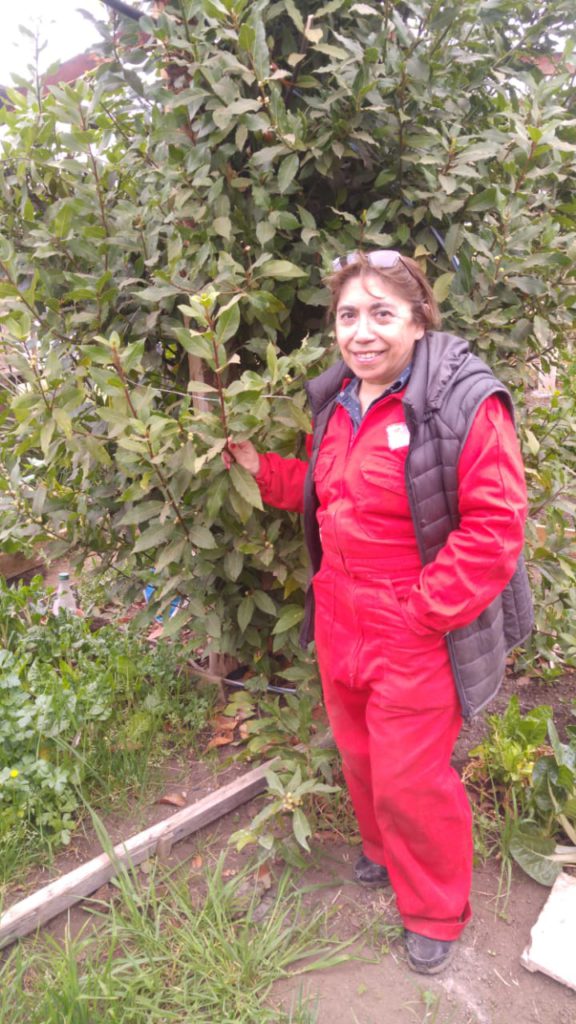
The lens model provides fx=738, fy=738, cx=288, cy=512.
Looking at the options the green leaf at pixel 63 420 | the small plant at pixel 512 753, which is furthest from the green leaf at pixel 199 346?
the small plant at pixel 512 753

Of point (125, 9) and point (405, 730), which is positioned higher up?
point (125, 9)

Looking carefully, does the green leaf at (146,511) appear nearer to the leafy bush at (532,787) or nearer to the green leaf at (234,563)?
the green leaf at (234,563)

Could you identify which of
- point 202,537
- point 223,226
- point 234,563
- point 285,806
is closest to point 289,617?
point 234,563

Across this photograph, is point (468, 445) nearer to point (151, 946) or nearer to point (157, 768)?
point (151, 946)

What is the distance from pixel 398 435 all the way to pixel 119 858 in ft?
5.36

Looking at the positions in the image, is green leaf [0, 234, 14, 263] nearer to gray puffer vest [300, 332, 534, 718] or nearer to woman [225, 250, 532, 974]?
woman [225, 250, 532, 974]

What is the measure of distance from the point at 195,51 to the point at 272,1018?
2.67 m

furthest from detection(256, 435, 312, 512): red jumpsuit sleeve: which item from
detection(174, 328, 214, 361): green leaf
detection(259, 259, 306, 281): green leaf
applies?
detection(259, 259, 306, 281): green leaf

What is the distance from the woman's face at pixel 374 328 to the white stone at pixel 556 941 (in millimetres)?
1659

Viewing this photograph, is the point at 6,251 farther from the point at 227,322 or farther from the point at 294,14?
the point at 294,14

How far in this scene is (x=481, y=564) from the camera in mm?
→ 1661

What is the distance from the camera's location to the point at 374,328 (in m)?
1.80

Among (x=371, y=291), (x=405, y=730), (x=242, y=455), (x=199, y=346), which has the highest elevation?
(x=371, y=291)

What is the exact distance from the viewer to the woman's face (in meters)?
1.80
